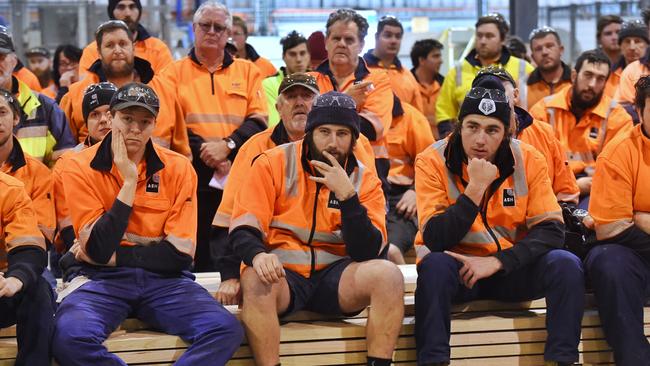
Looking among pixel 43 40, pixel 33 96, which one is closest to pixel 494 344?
pixel 33 96

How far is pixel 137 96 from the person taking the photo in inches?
181

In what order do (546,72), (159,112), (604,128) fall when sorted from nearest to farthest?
(159,112)
(604,128)
(546,72)

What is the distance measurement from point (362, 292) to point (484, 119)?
0.90 meters

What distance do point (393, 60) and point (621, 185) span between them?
3212 mm

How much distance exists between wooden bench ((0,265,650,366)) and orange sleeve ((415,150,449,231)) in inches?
17.1

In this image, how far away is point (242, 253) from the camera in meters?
4.45

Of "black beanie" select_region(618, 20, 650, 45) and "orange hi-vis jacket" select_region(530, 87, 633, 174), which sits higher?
"black beanie" select_region(618, 20, 650, 45)

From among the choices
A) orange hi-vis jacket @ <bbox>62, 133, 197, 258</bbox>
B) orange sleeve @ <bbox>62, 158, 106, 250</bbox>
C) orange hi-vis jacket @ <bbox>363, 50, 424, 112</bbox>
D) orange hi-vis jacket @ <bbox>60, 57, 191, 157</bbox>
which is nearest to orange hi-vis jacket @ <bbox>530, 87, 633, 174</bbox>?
orange hi-vis jacket @ <bbox>363, 50, 424, 112</bbox>

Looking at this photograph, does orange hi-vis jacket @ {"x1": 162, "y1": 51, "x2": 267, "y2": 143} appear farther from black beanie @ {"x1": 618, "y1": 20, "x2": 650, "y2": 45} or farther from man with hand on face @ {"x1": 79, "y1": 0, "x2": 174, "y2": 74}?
black beanie @ {"x1": 618, "y1": 20, "x2": 650, "y2": 45}

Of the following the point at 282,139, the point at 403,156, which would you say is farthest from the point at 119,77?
the point at 403,156

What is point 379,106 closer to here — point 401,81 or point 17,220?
point 401,81

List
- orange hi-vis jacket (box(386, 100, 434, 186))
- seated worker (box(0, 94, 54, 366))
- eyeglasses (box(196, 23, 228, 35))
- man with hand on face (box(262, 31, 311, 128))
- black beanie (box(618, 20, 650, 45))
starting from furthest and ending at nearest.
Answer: black beanie (box(618, 20, 650, 45))
man with hand on face (box(262, 31, 311, 128))
orange hi-vis jacket (box(386, 100, 434, 186))
eyeglasses (box(196, 23, 228, 35))
seated worker (box(0, 94, 54, 366))

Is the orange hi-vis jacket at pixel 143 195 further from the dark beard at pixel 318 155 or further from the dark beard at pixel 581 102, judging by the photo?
the dark beard at pixel 581 102

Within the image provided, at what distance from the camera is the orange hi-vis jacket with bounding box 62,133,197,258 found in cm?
456
